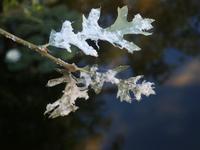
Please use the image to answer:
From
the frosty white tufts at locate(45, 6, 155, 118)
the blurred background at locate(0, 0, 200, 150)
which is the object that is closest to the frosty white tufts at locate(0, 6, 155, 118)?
the frosty white tufts at locate(45, 6, 155, 118)

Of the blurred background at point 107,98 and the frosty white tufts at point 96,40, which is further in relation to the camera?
the blurred background at point 107,98

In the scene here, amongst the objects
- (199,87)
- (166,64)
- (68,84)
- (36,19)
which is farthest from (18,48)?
(68,84)

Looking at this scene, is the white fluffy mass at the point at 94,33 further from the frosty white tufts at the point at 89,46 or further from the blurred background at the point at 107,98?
the blurred background at the point at 107,98

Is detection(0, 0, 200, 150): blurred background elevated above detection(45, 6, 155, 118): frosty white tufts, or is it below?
above

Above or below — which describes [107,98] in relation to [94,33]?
above

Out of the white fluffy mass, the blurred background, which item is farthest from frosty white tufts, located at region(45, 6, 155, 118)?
the blurred background

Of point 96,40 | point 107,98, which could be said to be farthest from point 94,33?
point 107,98

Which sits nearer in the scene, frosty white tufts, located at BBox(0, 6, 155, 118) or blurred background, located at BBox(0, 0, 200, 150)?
frosty white tufts, located at BBox(0, 6, 155, 118)

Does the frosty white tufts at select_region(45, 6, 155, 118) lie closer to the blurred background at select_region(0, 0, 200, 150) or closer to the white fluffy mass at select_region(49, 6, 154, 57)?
the white fluffy mass at select_region(49, 6, 154, 57)

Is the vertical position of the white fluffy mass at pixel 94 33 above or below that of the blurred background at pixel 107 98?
below

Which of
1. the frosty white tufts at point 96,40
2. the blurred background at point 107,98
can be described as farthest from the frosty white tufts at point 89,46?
the blurred background at point 107,98

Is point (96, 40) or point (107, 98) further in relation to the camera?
point (107, 98)

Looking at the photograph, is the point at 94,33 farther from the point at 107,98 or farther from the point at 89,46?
the point at 107,98
